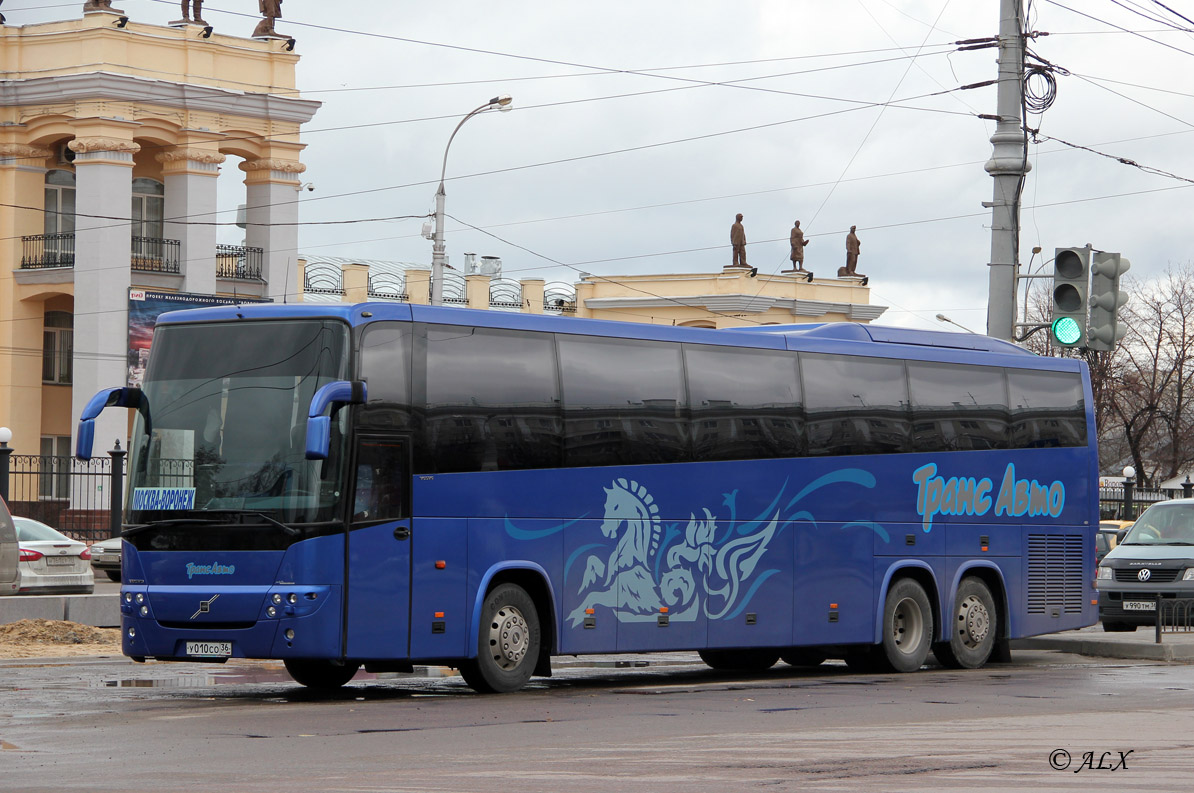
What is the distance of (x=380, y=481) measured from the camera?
48.3 feet

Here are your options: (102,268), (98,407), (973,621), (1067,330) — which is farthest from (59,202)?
(98,407)

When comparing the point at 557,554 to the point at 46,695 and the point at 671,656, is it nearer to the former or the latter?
the point at 46,695

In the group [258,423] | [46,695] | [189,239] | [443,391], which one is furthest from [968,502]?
[189,239]

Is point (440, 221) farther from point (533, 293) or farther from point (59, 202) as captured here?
point (533, 293)

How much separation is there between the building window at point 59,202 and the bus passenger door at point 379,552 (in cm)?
3710

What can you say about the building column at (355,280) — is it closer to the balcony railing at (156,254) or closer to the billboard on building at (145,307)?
the balcony railing at (156,254)

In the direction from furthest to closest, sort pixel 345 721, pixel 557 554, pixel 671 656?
1. pixel 671 656
2. pixel 557 554
3. pixel 345 721

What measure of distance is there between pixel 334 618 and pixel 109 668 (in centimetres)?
523

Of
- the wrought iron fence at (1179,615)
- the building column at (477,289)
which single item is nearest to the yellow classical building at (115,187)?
the building column at (477,289)

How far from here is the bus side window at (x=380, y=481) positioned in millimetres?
14594

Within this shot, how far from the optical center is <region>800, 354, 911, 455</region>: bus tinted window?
60.7 ft

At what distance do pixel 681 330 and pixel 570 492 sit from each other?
2.23m

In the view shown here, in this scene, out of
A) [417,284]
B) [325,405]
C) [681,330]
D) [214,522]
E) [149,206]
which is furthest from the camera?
[417,284]

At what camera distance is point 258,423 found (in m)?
14.5
